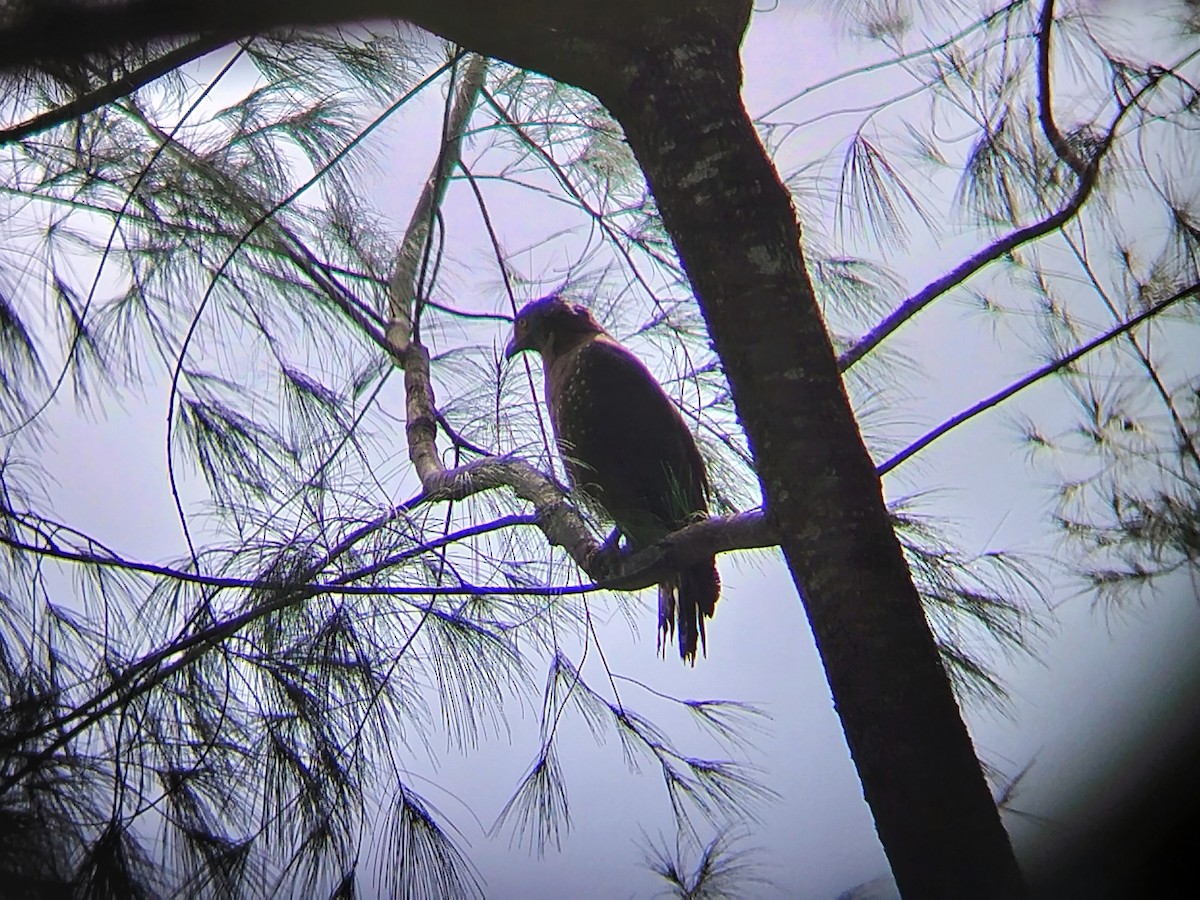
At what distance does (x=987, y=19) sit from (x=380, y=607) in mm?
666

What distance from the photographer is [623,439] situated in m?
1.10

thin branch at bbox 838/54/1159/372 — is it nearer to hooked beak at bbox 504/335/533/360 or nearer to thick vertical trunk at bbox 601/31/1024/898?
thick vertical trunk at bbox 601/31/1024/898

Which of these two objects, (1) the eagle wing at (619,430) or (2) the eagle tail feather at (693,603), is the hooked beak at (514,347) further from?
(2) the eagle tail feather at (693,603)

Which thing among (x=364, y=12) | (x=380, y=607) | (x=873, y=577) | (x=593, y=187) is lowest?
(x=873, y=577)

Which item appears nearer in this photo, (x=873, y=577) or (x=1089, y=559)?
(x=873, y=577)

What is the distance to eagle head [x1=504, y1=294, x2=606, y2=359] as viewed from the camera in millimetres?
1179

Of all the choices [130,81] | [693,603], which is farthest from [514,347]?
[130,81]

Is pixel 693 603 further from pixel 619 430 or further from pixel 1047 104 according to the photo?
pixel 1047 104

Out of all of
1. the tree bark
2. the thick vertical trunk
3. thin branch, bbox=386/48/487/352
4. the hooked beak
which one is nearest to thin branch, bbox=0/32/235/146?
the tree bark

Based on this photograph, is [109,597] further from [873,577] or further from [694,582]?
[873,577]

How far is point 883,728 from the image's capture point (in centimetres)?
57

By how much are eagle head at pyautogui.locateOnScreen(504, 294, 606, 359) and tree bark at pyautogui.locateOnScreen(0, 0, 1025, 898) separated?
48 cm

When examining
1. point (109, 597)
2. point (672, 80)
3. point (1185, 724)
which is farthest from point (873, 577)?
point (109, 597)

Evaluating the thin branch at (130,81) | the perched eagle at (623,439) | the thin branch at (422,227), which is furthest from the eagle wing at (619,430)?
the thin branch at (130,81)
